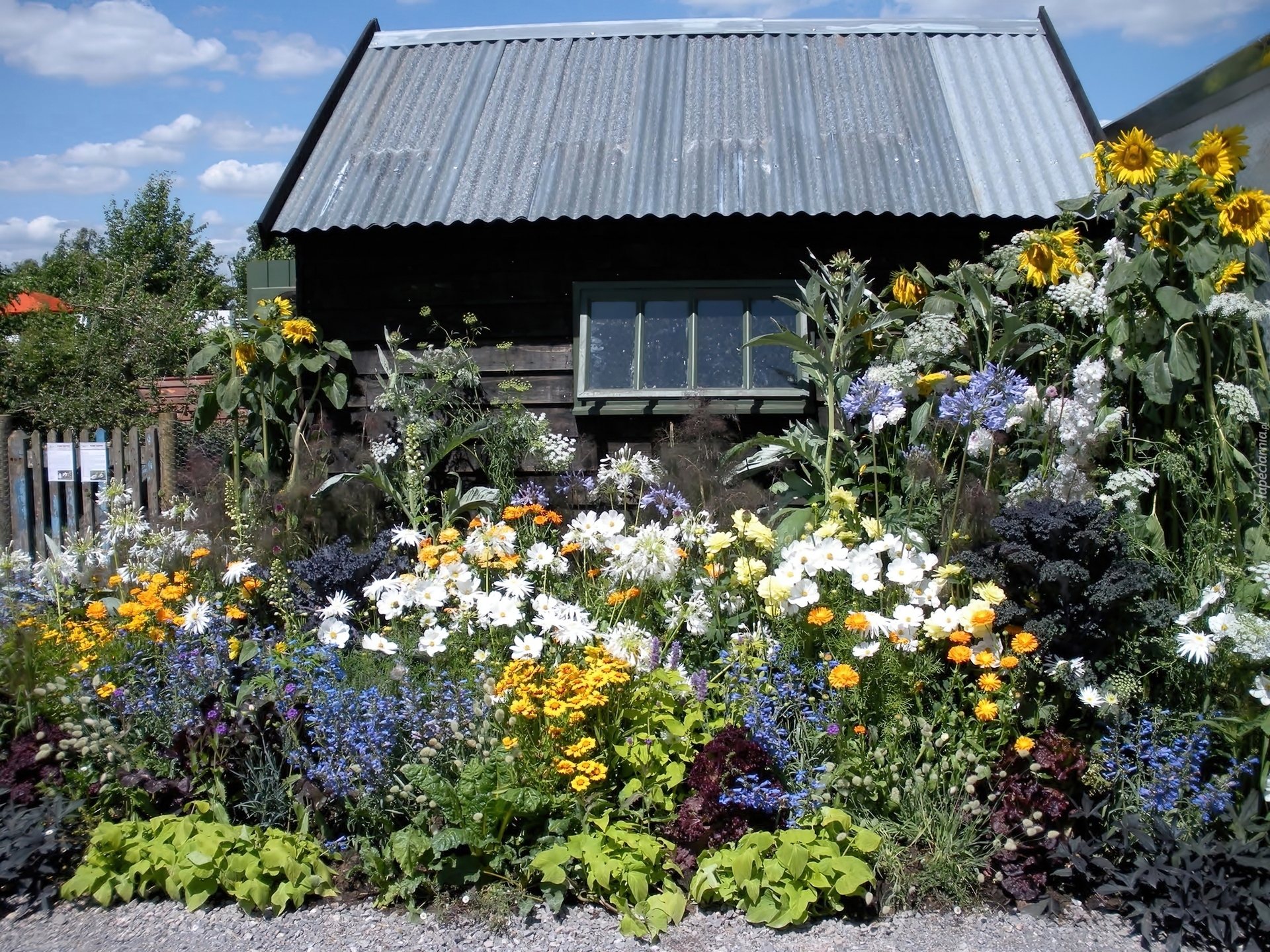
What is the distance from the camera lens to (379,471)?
18.8 feet

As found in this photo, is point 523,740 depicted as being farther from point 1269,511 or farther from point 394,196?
point 394,196

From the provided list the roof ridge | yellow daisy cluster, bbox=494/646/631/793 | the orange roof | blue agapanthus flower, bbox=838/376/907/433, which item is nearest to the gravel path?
yellow daisy cluster, bbox=494/646/631/793

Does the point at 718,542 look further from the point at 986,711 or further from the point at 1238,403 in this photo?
the point at 1238,403

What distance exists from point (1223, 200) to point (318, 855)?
4028mm

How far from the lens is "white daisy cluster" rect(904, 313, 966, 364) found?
15.2 feet

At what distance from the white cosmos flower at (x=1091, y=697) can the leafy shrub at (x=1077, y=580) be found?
157mm

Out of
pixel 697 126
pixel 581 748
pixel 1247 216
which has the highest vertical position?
pixel 697 126

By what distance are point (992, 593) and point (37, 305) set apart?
Result: 55.6ft

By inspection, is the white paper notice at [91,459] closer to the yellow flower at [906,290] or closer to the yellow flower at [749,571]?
the yellow flower at [749,571]

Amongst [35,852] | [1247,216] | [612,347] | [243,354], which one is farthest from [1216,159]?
[243,354]

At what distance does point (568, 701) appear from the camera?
3.17 meters

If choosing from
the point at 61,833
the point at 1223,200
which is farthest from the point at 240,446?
the point at 1223,200

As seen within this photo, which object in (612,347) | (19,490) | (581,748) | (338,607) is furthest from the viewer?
(19,490)

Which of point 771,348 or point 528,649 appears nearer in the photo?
point 528,649
